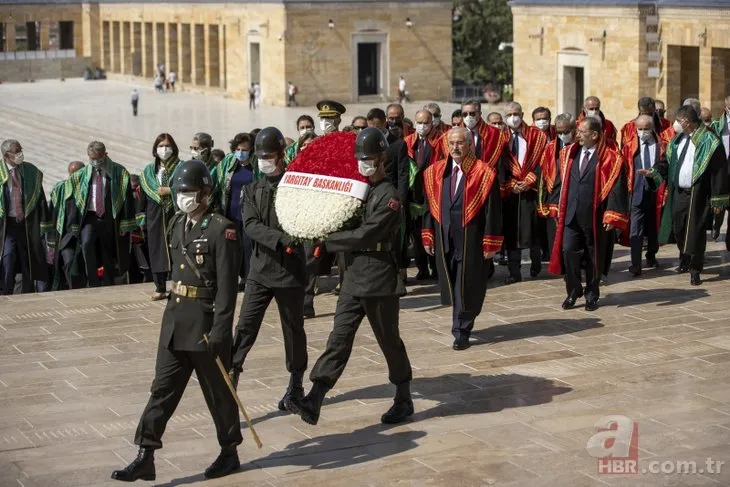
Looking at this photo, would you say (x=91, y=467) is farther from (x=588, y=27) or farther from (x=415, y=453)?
(x=588, y=27)

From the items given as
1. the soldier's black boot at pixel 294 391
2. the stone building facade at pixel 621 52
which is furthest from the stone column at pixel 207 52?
the soldier's black boot at pixel 294 391

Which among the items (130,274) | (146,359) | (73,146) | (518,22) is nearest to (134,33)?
(73,146)

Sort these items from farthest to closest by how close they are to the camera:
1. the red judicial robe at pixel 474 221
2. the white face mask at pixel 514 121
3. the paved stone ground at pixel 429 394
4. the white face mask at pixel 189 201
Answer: the white face mask at pixel 514 121 < the red judicial robe at pixel 474 221 < the paved stone ground at pixel 429 394 < the white face mask at pixel 189 201

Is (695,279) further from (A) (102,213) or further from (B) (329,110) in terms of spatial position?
(A) (102,213)

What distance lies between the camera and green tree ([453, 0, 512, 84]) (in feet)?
172

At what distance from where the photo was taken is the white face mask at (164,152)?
13359 mm

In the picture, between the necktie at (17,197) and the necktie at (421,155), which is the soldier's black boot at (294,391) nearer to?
the necktie at (421,155)

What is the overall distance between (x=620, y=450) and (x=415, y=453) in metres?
1.22

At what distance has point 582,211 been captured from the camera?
12727mm

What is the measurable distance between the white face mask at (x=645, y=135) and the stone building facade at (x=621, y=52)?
10917 mm

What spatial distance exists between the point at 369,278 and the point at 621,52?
19.1 metres

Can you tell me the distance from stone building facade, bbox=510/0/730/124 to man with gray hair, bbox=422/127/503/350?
14856 millimetres

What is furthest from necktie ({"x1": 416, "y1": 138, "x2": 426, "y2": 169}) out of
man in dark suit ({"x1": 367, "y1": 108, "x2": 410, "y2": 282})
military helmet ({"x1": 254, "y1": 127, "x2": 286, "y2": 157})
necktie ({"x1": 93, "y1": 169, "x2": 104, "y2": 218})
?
military helmet ({"x1": 254, "y1": 127, "x2": 286, "y2": 157})

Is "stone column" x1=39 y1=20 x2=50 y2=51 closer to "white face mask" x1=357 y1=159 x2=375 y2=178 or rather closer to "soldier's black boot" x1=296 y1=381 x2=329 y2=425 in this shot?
"white face mask" x1=357 y1=159 x2=375 y2=178
